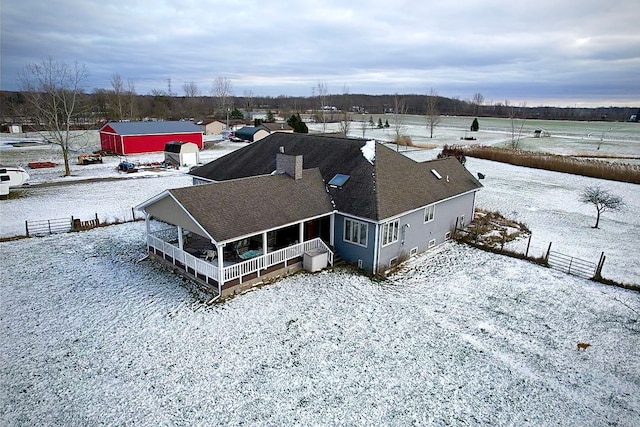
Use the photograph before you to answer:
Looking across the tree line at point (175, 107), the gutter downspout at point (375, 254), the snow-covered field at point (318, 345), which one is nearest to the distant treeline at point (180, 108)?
the tree line at point (175, 107)

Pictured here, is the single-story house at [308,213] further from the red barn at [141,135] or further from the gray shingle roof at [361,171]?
the red barn at [141,135]

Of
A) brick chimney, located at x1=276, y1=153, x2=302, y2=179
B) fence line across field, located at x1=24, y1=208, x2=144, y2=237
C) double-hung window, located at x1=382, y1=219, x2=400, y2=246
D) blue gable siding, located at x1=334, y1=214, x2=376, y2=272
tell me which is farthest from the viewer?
fence line across field, located at x1=24, y1=208, x2=144, y2=237

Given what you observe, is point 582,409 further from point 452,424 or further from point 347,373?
point 347,373

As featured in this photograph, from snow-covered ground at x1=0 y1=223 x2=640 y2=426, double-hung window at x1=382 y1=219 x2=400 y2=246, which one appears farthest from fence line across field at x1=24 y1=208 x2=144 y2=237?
double-hung window at x1=382 y1=219 x2=400 y2=246

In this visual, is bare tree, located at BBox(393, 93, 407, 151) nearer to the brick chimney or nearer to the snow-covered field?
the brick chimney

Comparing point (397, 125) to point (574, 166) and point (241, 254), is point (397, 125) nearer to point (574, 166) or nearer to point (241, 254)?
point (574, 166)

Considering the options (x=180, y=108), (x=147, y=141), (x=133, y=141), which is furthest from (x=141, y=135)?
(x=180, y=108)
